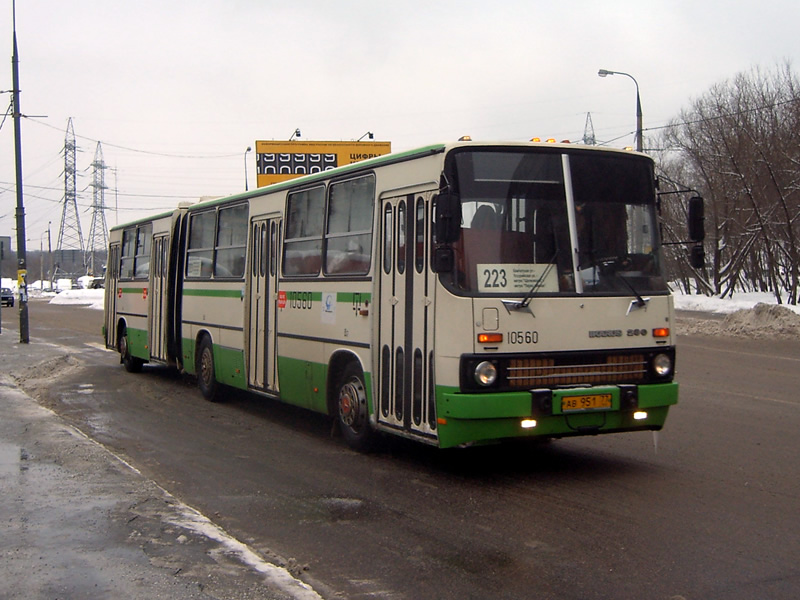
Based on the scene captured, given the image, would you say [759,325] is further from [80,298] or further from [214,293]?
[80,298]

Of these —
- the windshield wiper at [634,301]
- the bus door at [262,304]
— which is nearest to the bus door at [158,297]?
the bus door at [262,304]

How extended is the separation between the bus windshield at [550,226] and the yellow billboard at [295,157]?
46020 mm

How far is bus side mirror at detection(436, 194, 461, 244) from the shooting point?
758 centimetres

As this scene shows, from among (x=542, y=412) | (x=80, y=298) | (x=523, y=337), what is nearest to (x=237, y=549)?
(x=542, y=412)

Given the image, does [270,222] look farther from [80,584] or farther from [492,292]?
[80,584]

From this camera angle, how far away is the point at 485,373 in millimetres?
7707

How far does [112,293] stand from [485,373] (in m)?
13.5

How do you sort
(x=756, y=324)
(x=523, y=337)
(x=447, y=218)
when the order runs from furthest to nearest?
(x=756, y=324)
(x=523, y=337)
(x=447, y=218)

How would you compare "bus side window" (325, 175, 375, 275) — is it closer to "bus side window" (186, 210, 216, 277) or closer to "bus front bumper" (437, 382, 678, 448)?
"bus front bumper" (437, 382, 678, 448)

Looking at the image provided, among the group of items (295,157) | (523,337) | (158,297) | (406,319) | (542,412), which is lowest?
(542,412)

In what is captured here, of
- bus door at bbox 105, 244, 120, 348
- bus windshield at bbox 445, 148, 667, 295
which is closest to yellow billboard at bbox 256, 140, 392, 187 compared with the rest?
bus door at bbox 105, 244, 120, 348

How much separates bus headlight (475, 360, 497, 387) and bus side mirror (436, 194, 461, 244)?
3.43 ft

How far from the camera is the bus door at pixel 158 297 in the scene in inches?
622

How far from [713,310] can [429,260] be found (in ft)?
105
